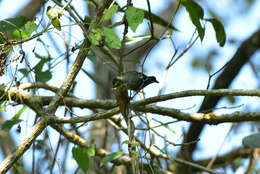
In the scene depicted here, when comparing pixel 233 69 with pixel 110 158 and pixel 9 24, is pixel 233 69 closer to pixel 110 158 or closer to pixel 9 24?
pixel 110 158

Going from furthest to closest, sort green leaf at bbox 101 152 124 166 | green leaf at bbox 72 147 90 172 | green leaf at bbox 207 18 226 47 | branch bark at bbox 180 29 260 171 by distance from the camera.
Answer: branch bark at bbox 180 29 260 171
green leaf at bbox 207 18 226 47
green leaf at bbox 72 147 90 172
green leaf at bbox 101 152 124 166

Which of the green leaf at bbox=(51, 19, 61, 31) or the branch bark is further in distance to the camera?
the branch bark

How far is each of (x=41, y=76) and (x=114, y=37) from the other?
43.4 inches

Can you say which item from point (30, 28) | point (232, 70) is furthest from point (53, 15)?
point (232, 70)

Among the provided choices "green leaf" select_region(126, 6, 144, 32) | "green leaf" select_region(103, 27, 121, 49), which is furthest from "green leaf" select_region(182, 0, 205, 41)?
"green leaf" select_region(103, 27, 121, 49)

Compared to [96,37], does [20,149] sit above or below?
below

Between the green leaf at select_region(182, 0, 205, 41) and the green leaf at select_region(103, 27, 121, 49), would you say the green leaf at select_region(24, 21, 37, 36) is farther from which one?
the green leaf at select_region(182, 0, 205, 41)

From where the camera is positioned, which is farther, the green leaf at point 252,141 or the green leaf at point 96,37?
the green leaf at point 252,141

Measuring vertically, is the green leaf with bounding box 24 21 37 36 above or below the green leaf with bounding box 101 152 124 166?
above

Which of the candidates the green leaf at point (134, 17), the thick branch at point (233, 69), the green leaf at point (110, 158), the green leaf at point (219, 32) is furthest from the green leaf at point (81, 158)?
the thick branch at point (233, 69)

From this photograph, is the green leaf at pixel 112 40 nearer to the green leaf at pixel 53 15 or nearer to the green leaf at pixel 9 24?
the green leaf at pixel 53 15

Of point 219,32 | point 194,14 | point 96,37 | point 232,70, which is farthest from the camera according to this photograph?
point 232,70

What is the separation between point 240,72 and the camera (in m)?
3.75

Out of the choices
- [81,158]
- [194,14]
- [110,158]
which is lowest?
[110,158]
